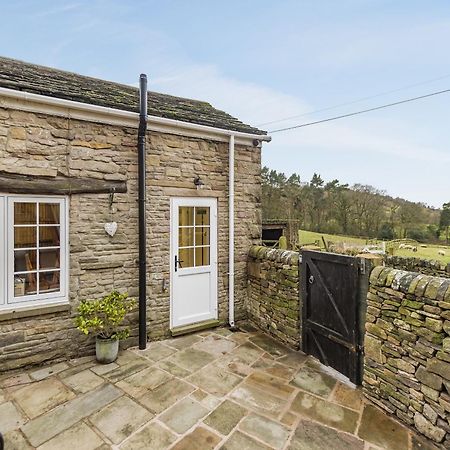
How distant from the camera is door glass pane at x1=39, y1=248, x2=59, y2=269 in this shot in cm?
437

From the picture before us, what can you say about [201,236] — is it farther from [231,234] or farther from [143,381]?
[143,381]

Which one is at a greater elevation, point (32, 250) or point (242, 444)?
point (32, 250)

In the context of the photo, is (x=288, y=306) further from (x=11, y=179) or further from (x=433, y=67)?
(x=433, y=67)

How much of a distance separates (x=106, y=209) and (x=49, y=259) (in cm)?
118

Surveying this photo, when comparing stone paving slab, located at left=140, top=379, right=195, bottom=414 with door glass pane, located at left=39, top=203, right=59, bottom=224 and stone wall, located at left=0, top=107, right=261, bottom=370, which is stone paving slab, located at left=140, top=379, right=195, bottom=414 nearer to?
stone wall, located at left=0, top=107, right=261, bottom=370

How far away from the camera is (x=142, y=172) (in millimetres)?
4879

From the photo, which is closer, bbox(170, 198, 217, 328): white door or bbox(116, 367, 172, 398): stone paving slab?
bbox(116, 367, 172, 398): stone paving slab

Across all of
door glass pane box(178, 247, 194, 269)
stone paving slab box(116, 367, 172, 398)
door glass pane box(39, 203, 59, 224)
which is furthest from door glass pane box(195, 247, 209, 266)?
door glass pane box(39, 203, 59, 224)

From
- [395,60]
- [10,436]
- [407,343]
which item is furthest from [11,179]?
[395,60]

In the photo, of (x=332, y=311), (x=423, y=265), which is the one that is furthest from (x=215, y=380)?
(x=423, y=265)

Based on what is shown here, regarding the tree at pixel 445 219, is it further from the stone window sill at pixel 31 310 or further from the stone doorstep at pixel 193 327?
the stone window sill at pixel 31 310

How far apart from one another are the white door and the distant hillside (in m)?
15.1

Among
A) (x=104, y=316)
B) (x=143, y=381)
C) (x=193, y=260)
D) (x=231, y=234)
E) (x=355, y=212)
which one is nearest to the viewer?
(x=143, y=381)

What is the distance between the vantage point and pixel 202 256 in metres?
5.81
